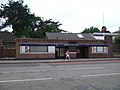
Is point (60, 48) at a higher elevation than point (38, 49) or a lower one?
higher

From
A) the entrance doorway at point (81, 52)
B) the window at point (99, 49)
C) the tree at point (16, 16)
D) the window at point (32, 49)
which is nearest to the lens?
the window at point (32, 49)

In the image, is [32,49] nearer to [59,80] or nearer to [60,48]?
[60,48]

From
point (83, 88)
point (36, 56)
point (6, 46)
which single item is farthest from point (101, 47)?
point (83, 88)

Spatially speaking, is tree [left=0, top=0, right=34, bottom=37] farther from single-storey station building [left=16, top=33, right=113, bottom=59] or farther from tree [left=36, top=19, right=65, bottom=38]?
single-storey station building [left=16, top=33, right=113, bottom=59]

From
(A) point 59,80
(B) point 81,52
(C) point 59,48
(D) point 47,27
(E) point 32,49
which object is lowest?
(A) point 59,80

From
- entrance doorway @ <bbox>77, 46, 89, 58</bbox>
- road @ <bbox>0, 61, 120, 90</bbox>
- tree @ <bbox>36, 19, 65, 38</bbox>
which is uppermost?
tree @ <bbox>36, 19, 65, 38</bbox>

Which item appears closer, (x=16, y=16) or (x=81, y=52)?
(x=81, y=52)

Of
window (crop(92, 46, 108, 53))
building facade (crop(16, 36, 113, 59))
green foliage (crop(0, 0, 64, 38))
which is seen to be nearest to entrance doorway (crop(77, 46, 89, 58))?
building facade (crop(16, 36, 113, 59))

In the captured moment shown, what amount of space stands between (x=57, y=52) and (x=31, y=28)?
31.7 meters

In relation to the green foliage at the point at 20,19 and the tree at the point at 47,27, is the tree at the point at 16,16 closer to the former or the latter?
the green foliage at the point at 20,19

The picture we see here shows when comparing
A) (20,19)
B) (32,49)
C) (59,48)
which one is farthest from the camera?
(20,19)

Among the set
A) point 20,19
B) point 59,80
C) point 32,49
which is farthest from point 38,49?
point 20,19

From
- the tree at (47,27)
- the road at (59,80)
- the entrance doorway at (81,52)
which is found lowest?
the road at (59,80)

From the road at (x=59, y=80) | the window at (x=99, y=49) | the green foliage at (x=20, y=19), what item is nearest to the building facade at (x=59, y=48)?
the window at (x=99, y=49)
